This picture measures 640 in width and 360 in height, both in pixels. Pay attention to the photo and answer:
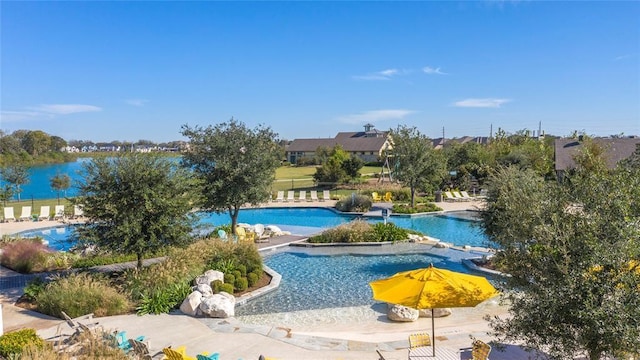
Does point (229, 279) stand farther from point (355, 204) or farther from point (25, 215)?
point (25, 215)

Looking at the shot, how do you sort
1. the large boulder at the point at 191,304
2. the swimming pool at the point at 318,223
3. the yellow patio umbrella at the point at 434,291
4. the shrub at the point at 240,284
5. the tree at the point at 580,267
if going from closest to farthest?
the tree at the point at 580,267, the yellow patio umbrella at the point at 434,291, the large boulder at the point at 191,304, the shrub at the point at 240,284, the swimming pool at the point at 318,223

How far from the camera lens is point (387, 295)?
8.06 m

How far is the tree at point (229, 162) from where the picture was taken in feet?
63.2

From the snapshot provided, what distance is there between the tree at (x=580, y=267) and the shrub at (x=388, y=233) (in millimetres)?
Answer: 13403

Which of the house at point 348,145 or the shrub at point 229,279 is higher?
the house at point 348,145

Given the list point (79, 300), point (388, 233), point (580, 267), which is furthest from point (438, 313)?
point (388, 233)

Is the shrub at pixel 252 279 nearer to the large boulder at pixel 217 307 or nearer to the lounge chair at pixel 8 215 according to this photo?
the large boulder at pixel 217 307

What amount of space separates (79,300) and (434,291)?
8567 millimetres

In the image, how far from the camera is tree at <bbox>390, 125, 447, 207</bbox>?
29266 mm

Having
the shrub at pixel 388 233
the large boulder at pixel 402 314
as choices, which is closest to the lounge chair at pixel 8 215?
the shrub at pixel 388 233

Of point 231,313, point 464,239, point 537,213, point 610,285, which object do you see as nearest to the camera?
point 610,285

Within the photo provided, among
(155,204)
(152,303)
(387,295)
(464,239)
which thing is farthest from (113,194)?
(464,239)

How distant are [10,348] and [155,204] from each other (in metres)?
5.49

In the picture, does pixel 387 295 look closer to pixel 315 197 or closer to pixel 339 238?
pixel 339 238
